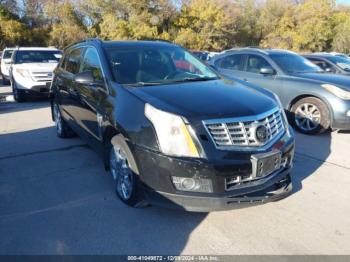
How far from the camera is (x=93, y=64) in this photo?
459 cm

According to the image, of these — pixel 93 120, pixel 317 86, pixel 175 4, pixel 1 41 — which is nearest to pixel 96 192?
pixel 93 120

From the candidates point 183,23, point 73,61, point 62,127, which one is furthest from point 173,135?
point 183,23

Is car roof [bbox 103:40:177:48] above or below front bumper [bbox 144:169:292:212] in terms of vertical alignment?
above

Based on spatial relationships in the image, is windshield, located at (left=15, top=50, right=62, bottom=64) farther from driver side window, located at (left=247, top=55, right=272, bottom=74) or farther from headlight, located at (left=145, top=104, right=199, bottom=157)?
headlight, located at (left=145, top=104, right=199, bottom=157)

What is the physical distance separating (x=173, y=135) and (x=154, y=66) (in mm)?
1595

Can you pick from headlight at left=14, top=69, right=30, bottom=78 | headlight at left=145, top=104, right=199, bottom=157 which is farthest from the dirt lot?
headlight at left=14, top=69, right=30, bottom=78

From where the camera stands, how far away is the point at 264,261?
2877 mm

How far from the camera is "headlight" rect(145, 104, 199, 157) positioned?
307cm

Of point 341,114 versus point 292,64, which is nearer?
point 341,114

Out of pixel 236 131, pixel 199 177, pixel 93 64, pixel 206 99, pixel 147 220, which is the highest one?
pixel 93 64

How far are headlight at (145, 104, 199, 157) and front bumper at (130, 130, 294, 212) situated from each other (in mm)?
72

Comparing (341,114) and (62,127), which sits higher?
(341,114)

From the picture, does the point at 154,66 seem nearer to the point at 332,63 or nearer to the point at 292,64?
the point at 292,64

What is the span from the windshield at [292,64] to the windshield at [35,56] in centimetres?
781
